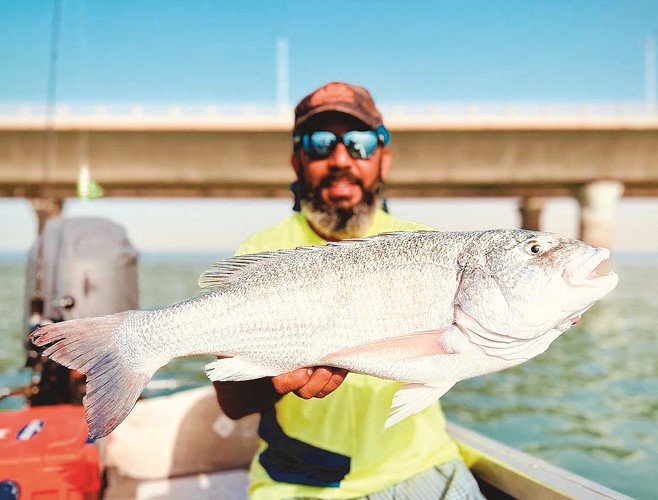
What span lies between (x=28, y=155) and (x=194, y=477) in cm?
2709

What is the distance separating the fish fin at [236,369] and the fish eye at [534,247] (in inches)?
43.8

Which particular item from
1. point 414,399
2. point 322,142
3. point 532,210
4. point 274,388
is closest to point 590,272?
point 414,399

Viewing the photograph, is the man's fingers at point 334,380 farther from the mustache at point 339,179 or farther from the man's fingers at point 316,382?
the mustache at point 339,179

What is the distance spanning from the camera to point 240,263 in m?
2.41

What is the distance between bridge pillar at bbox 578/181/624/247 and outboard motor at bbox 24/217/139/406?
2967 centimetres

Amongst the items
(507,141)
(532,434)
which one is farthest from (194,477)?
(507,141)

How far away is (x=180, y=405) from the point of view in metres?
4.47

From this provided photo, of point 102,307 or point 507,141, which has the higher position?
point 507,141

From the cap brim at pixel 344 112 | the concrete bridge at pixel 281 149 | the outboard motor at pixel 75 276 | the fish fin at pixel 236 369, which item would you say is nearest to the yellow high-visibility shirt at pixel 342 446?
the fish fin at pixel 236 369

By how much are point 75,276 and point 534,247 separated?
3.70m

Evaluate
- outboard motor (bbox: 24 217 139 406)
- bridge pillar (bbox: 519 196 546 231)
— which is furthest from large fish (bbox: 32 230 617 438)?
bridge pillar (bbox: 519 196 546 231)

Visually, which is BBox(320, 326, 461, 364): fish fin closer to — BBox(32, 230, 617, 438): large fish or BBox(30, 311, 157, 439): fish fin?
BBox(32, 230, 617, 438): large fish

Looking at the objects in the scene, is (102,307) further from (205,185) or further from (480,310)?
(205,185)

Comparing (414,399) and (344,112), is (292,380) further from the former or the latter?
(344,112)
